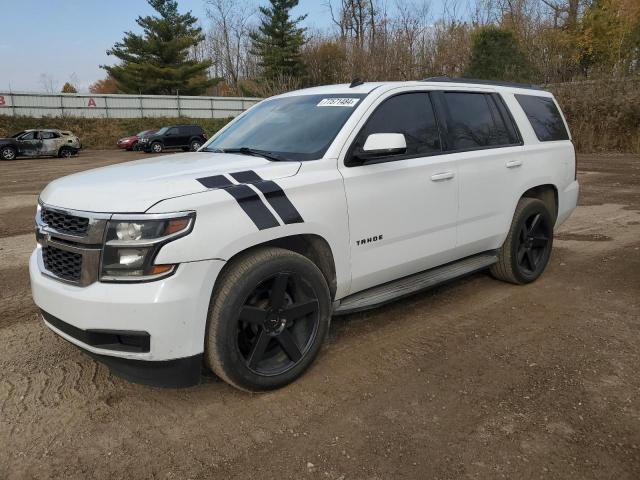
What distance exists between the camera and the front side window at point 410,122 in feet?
12.0

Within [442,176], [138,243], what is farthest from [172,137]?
[138,243]

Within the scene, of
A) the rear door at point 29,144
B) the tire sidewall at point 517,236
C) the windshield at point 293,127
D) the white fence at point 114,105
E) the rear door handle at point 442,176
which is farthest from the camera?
the white fence at point 114,105

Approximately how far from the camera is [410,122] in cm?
387

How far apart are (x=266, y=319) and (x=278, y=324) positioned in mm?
106

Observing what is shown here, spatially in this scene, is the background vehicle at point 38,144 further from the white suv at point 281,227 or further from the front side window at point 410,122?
the front side window at point 410,122

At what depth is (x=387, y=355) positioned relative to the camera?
3.56m

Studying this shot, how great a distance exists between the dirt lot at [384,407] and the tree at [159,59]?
43.7 meters

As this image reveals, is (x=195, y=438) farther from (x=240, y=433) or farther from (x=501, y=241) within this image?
(x=501, y=241)

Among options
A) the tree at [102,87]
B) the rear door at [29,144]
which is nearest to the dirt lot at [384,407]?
the rear door at [29,144]

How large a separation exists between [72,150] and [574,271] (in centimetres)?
2778

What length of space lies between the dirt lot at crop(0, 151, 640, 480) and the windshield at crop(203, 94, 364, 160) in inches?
55.8

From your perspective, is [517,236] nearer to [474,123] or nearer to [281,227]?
[474,123]

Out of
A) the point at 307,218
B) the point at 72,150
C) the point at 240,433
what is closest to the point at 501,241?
the point at 307,218

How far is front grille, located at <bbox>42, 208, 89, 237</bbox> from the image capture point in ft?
8.86
